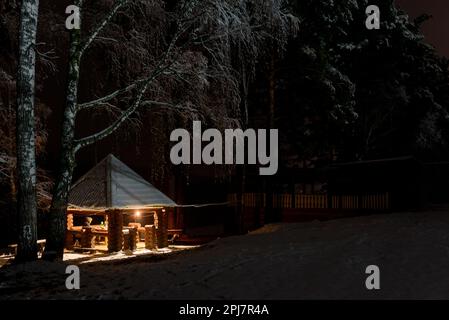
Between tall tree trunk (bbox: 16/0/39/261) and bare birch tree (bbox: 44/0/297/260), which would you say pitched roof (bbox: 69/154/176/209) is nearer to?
bare birch tree (bbox: 44/0/297/260)

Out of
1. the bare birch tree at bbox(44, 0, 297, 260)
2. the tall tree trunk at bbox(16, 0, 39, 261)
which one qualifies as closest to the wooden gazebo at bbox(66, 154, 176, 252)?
the bare birch tree at bbox(44, 0, 297, 260)

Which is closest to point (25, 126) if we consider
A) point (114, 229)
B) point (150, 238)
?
point (114, 229)

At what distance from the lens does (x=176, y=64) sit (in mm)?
13359

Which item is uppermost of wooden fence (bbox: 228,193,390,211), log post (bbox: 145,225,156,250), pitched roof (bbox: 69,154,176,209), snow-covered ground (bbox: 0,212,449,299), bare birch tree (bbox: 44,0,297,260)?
bare birch tree (bbox: 44,0,297,260)

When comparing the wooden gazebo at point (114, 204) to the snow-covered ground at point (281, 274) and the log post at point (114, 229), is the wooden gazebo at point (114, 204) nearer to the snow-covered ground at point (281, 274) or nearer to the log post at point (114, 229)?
the log post at point (114, 229)

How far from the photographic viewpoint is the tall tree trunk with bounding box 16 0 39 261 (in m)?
11.6

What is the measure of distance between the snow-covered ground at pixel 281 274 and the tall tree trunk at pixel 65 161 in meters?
1.73

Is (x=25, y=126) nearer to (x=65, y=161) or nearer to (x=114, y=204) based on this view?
(x=65, y=161)

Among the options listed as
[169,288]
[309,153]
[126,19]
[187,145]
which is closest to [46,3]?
[126,19]

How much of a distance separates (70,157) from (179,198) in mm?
11001

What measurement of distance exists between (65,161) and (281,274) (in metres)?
6.62

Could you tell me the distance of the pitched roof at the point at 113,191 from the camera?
720 inches

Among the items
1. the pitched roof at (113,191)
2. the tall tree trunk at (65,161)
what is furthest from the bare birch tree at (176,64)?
the pitched roof at (113,191)

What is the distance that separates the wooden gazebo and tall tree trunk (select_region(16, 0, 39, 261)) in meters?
6.18
